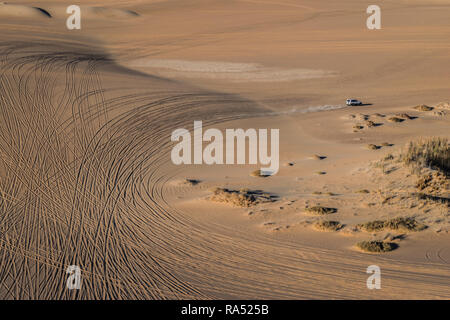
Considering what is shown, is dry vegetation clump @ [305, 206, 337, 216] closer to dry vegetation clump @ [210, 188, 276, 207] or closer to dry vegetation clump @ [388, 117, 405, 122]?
dry vegetation clump @ [210, 188, 276, 207]

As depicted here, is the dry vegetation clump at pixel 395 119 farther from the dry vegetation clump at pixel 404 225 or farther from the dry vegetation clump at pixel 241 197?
the dry vegetation clump at pixel 404 225

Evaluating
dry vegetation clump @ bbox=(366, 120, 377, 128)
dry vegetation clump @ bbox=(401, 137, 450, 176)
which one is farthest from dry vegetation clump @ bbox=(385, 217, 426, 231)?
dry vegetation clump @ bbox=(366, 120, 377, 128)

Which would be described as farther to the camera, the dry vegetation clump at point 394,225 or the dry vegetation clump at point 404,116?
the dry vegetation clump at point 404,116

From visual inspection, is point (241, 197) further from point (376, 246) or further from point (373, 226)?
point (376, 246)

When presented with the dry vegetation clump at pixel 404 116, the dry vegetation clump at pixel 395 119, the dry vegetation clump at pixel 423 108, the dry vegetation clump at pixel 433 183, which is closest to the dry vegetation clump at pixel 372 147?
the dry vegetation clump at pixel 395 119

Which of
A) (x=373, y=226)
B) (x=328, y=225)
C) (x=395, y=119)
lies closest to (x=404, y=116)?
(x=395, y=119)
